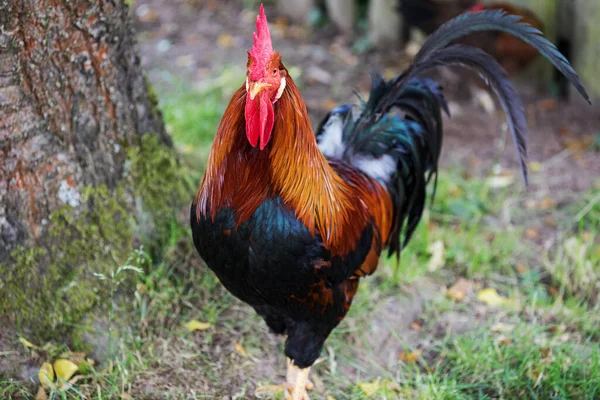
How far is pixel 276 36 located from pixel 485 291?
4.50 metres

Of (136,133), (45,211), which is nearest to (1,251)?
(45,211)

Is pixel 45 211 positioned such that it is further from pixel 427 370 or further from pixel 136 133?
pixel 427 370

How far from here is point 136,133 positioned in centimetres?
Result: 285

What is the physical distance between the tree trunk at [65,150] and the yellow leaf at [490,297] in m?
2.04

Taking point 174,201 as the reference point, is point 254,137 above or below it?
above

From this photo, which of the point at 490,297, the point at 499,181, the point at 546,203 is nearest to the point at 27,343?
the point at 490,297

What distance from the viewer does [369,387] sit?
2.79 meters

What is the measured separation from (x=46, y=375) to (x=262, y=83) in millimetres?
1554

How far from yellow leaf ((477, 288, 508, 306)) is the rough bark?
2191 millimetres

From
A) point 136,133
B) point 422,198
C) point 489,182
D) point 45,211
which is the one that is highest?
point 136,133

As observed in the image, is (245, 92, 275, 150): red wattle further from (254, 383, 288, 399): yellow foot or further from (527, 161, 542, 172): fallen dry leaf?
(527, 161, 542, 172): fallen dry leaf

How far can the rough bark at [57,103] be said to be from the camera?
2.27 m

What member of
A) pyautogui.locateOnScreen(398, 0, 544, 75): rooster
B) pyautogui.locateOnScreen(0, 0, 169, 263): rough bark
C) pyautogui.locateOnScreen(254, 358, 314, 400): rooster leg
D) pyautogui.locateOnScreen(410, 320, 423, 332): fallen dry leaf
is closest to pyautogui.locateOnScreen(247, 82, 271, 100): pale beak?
pyautogui.locateOnScreen(0, 0, 169, 263): rough bark

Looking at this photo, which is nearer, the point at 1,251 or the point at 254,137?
the point at 254,137
